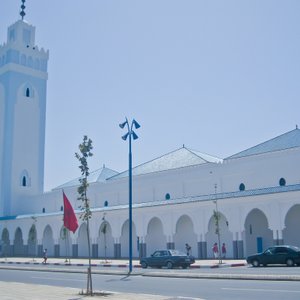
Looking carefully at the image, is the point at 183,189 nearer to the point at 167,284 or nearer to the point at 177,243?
the point at 177,243

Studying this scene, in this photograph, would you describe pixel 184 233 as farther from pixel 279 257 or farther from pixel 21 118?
pixel 21 118

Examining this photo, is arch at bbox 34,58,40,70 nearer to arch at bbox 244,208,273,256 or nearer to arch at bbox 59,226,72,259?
arch at bbox 59,226,72,259

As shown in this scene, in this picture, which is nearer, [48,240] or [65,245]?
[65,245]

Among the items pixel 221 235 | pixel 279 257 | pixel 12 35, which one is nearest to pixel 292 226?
pixel 221 235

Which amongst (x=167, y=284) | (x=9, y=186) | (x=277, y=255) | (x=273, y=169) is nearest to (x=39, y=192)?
(x=9, y=186)

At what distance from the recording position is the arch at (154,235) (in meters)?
44.5

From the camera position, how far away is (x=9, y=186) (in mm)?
59375

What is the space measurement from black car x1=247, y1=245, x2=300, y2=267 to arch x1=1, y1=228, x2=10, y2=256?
3976 centimetres

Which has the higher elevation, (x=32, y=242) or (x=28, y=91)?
(x=28, y=91)

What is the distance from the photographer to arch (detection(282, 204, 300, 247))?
3591 cm

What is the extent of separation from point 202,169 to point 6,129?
27.6m

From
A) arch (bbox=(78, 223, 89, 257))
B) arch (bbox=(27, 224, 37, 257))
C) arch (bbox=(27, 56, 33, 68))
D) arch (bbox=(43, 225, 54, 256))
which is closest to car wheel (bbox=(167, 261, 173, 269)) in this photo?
arch (bbox=(78, 223, 89, 257))

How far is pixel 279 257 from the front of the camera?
26609 mm

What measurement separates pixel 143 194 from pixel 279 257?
23.2 m
